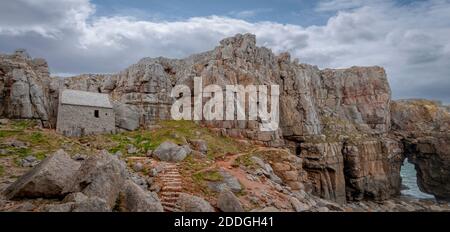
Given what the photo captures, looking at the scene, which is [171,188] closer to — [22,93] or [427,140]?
[22,93]

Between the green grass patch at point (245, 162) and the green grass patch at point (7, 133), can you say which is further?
the green grass patch at point (245, 162)

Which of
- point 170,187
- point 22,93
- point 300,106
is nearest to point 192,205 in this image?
point 170,187

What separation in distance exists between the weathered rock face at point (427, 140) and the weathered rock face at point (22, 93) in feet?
255

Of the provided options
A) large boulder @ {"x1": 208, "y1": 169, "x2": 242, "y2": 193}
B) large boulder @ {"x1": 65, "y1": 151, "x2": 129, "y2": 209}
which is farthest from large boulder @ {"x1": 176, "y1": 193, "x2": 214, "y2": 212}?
large boulder @ {"x1": 208, "y1": 169, "x2": 242, "y2": 193}

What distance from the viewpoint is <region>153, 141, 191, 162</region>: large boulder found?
28.5 m

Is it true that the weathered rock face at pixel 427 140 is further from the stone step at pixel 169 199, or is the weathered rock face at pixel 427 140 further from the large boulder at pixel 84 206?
the large boulder at pixel 84 206

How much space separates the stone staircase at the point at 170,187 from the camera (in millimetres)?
18516

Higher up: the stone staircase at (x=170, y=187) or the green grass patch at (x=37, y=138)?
the green grass patch at (x=37, y=138)

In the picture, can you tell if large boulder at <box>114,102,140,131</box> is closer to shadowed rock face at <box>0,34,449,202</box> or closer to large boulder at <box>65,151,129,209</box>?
shadowed rock face at <box>0,34,449,202</box>

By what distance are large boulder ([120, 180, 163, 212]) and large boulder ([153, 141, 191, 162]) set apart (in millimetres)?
12967

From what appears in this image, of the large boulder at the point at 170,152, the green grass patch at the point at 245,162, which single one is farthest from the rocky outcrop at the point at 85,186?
the green grass patch at the point at 245,162
